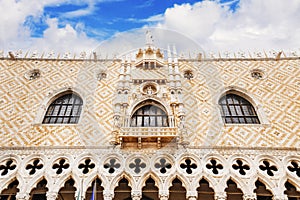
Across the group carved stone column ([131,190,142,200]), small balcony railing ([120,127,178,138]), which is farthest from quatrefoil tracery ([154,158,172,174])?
carved stone column ([131,190,142,200])

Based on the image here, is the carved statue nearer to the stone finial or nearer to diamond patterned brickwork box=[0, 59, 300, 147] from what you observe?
the stone finial

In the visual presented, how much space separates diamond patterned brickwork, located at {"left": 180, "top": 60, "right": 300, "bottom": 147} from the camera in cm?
866

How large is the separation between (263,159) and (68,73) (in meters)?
9.73

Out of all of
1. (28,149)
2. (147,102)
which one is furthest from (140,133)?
(28,149)

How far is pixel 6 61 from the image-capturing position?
11.8 meters

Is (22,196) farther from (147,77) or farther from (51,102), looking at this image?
(147,77)

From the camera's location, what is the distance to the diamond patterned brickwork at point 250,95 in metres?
8.66

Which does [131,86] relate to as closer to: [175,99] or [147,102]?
[147,102]

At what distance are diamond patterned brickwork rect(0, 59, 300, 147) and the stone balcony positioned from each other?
83 cm

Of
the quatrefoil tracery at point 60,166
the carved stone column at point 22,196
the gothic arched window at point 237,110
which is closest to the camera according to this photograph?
the carved stone column at point 22,196

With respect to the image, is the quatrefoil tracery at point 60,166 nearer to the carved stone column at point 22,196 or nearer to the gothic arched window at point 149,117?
the carved stone column at point 22,196

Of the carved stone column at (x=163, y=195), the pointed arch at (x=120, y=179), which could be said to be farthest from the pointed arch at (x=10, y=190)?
the carved stone column at (x=163, y=195)

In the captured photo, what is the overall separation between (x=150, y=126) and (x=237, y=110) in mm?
4070

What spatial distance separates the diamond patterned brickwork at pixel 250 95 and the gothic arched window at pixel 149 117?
1097 millimetres
